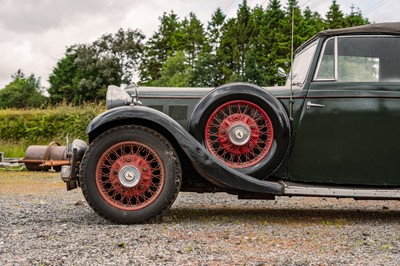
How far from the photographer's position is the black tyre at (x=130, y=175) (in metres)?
5.15

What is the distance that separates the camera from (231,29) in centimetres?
4941

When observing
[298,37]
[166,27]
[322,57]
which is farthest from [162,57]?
[322,57]

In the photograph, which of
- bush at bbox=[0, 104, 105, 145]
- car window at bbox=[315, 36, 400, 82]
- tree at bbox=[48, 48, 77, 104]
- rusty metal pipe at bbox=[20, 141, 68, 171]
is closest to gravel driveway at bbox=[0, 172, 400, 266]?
car window at bbox=[315, 36, 400, 82]

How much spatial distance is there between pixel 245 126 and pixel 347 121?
106 centimetres

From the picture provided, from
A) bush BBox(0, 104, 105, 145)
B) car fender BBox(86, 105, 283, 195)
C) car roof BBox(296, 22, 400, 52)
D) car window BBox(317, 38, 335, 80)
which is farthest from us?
bush BBox(0, 104, 105, 145)

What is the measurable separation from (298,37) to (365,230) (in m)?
40.9

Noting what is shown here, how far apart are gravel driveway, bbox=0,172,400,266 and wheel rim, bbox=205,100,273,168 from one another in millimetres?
679

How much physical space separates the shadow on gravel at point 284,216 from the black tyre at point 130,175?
15.6 inches

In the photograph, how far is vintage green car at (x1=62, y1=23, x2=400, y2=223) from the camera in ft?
17.1

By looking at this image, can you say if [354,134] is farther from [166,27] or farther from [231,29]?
[166,27]

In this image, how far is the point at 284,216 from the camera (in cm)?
605

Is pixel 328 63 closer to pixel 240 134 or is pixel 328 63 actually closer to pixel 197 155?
pixel 240 134

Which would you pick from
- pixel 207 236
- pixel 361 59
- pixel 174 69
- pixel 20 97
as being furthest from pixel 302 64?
pixel 20 97

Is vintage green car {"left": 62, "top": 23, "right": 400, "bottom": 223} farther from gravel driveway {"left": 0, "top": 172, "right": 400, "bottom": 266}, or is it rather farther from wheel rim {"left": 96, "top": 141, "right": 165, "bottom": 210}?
gravel driveway {"left": 0, "top": 172, "right": 400, "bottom": 266}
